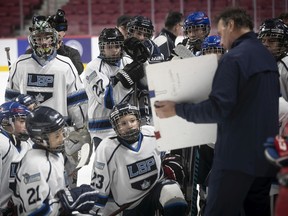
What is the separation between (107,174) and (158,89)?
65cm

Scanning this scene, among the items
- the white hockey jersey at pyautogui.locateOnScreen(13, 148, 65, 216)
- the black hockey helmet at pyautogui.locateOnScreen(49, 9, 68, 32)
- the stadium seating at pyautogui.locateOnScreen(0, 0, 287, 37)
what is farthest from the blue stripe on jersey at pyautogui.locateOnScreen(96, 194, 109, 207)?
the stadium seating at pyautogui.locateOnScreen(0, 0, 287, 37)

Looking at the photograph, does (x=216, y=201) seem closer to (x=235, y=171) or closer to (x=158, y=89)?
(x=235, y=171)

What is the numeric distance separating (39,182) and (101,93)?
111 cm

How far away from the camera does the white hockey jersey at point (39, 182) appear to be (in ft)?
9.29

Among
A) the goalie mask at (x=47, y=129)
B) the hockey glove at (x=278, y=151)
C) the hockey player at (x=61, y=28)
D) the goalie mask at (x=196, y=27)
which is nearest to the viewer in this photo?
the hockey glove at (x=278, y=151)

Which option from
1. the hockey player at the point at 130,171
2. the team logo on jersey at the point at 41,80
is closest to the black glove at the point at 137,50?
the team logo on jersey at the point at 41,80

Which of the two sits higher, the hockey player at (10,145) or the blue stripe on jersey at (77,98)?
the blue stripe on jersey at (77,98)

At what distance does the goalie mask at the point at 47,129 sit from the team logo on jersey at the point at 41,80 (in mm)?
787

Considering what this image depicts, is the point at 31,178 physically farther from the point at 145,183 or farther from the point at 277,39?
the point at 277,39

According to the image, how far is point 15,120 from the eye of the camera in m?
3.26

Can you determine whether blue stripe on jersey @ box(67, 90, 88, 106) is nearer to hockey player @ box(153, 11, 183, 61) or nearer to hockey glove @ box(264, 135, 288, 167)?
hockey player @ box(153, 11, 183, 61)

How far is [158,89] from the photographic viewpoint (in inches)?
106

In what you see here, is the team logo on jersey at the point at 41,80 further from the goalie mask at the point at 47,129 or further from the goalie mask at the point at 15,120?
the goalie mask at the point at 47,129

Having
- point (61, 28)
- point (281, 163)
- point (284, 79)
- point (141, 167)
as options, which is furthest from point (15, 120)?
point (61, 28)
